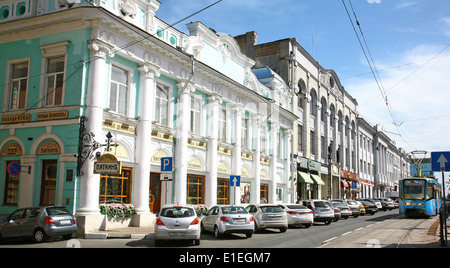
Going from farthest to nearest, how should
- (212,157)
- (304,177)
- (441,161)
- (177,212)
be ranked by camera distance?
1. (304,177)
2. (212,157)
3. (441,161)
4. (177,212)

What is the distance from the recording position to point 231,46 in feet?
102

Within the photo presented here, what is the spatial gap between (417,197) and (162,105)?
2258 centimetres

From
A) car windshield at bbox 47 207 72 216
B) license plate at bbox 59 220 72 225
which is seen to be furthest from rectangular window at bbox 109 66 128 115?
license plate at bbox 59 220 72 225

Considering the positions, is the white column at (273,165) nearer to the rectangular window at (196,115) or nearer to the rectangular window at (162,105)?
the rectangular window at (196,115)

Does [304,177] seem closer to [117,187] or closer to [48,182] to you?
[117,187]

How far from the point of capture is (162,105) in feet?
78.4

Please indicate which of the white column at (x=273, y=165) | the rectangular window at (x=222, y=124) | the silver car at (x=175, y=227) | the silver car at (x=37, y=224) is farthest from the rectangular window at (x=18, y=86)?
the white column at (x=273, y=165)

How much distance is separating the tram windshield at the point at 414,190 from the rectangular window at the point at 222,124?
16.1m

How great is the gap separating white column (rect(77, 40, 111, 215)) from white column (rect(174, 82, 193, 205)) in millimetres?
6141

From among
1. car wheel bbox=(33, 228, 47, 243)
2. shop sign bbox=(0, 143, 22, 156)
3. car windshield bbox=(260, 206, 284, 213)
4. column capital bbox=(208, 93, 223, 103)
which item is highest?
column capital bbox=(208, 93, 223, 103)

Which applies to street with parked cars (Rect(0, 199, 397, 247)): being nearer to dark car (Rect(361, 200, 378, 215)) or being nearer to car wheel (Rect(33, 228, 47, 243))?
car wheel (Rect(33, 228, 47, 243))

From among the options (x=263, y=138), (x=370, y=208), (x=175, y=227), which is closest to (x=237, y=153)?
(x=263, y=138)

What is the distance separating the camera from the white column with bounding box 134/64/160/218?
21078mm
